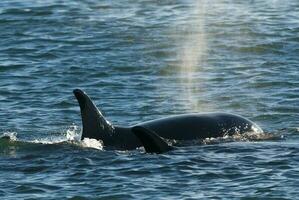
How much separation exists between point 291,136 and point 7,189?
546 cm

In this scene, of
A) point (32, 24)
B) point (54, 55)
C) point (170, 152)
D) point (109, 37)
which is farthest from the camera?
point (32, 24)

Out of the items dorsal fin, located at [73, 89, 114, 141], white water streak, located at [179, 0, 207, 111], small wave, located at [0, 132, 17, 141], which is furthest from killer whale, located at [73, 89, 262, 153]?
white water streak, located at [179, 0, 207, 111]

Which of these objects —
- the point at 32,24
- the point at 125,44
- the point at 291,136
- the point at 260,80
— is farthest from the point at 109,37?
the point at 291,136

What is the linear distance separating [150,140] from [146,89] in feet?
24.0

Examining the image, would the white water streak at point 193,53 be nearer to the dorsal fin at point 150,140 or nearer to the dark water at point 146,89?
the dark water at point 146,89

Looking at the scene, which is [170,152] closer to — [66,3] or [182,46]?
[182,46]

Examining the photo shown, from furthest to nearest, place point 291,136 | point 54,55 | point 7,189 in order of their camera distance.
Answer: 1. point 54,55
2. point 291,136
3. point 7,189

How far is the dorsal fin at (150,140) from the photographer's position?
1511cm

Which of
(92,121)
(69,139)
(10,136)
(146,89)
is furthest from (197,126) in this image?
(146,89)

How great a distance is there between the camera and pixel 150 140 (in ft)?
50.4

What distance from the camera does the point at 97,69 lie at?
81.0ft

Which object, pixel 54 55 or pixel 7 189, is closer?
pixel 7 189

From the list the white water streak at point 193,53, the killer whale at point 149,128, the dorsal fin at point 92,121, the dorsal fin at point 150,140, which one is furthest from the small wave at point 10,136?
the white water streak at point 193,53

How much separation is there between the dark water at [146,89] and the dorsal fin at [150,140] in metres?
0.17
